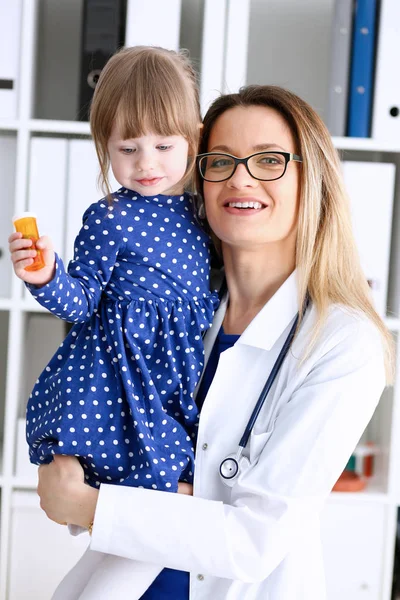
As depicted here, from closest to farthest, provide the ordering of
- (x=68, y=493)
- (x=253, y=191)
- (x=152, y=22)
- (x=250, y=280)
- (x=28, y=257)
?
1. (x=28, y=257)
2. (x=68, y=493)
3. (x=253, y=191)
4. (x=250, y=280)
5. (x=152, y=22)

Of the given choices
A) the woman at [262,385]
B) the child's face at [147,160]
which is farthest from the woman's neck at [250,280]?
the child's face at [147,160]

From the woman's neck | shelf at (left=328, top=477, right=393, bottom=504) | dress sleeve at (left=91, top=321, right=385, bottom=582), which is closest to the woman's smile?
the woman's neck

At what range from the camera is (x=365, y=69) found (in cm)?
206

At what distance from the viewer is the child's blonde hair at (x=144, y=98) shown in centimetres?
121

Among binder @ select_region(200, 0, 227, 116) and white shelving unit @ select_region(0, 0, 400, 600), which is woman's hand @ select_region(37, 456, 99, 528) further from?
binder @ select_region(200, 0, 227, 116)

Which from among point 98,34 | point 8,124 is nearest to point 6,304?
point 8,124

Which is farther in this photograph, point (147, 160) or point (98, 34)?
point (98, 34)

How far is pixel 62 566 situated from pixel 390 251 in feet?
4.21

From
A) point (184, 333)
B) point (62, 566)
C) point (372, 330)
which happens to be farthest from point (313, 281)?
point (62, 566)

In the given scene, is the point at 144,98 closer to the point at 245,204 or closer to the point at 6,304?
the point at 245,204

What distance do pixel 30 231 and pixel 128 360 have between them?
28cm

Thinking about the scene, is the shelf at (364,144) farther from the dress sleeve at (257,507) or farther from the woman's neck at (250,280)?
the dress sleeve at (257,507)

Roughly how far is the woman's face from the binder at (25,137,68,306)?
2.66 ft

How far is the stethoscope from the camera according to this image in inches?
47.6
